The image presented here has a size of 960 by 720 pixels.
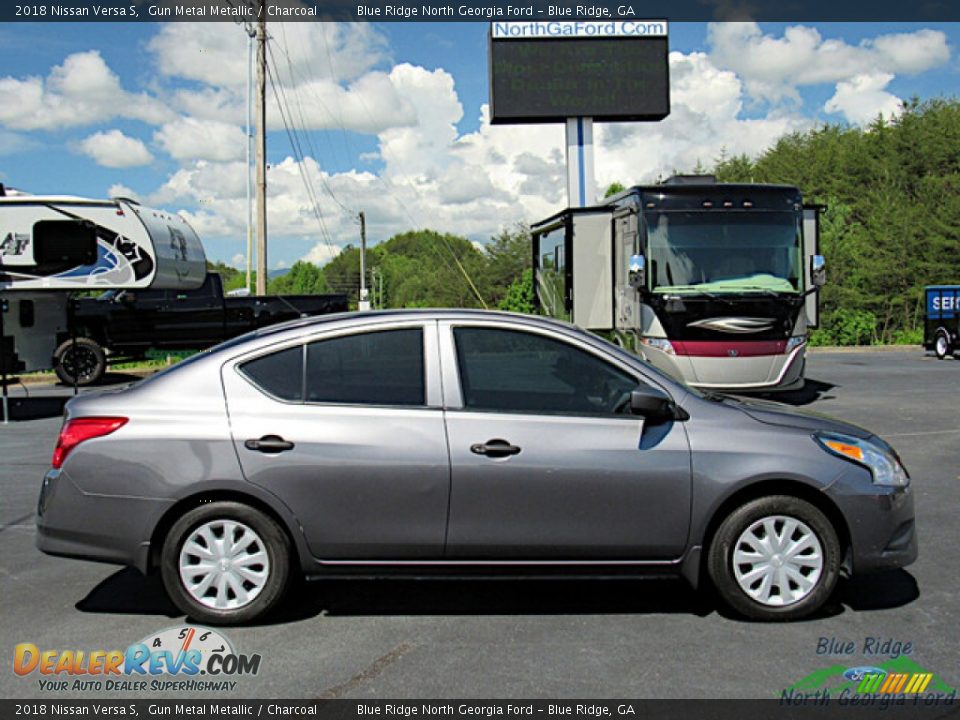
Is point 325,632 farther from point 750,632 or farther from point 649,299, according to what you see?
point 649,299

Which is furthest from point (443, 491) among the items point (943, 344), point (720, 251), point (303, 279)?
point (303, 279)

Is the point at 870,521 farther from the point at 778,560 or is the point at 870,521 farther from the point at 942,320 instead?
the point at 942,320

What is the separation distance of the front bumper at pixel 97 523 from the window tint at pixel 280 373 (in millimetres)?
776

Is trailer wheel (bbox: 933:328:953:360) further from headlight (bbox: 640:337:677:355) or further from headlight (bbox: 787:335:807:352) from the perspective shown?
headlight (bbox: 640:337:677:355)

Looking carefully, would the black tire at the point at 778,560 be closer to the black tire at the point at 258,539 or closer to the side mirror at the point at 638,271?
the black tire at the point at 258,539

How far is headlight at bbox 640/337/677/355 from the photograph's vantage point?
13711 millimetres

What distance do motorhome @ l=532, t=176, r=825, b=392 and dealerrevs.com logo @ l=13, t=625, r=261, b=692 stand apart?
9.59 meters

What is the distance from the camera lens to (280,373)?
17.1ft

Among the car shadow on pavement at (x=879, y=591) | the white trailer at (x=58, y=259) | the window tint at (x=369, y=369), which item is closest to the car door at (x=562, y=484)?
the window tint at (x=369, y=369)

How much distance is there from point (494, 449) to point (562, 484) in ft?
1.29

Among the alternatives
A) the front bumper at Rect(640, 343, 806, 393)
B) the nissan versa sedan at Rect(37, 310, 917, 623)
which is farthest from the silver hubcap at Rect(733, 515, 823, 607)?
the front bumper at Rect(640, 343, 806, 393)

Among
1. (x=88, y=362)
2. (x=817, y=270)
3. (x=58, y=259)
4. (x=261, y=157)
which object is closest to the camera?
(x=817, y=270)
